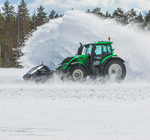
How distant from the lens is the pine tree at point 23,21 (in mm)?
51375

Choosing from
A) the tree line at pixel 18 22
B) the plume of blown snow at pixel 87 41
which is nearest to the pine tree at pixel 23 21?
the tree line at pixel 18 22

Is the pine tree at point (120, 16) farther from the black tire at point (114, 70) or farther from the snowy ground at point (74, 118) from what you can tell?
the snowy ground at point (74, 118)

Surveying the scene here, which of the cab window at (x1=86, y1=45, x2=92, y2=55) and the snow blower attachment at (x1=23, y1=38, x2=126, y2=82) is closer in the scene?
the snow blower attachment at (x1=23, y1=38, x2=126, y2=82)

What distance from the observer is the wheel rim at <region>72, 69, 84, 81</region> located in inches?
359

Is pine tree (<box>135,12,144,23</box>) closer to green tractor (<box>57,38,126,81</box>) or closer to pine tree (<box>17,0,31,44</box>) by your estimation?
pine tree (<box>17,0,31,44</box>)

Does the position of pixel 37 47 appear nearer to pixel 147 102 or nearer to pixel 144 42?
pixel 144 42

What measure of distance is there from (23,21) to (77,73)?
4728cm

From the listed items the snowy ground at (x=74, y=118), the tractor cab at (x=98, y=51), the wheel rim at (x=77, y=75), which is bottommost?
the snowy ground at (x=74, y=118)

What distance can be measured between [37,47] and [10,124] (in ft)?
31.0

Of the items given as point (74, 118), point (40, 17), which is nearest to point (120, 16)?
point (40, 17)

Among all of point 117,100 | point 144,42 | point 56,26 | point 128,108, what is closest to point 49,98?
point 117,100

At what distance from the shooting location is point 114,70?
964 centimetres

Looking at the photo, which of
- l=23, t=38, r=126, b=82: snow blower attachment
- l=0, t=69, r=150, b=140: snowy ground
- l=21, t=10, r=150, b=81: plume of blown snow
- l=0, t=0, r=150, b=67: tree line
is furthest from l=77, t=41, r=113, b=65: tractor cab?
l=0, t=0, r=150, b=67: tree line

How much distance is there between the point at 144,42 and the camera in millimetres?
11109
